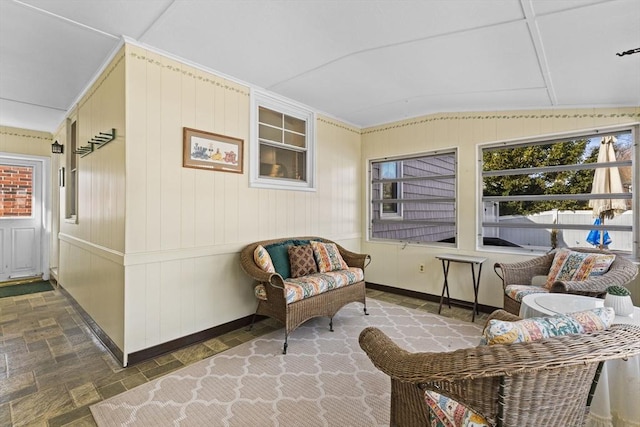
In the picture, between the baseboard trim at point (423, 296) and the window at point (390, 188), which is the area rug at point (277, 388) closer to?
the baseboard trim at point (423, 296)

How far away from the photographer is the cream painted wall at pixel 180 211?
2533 millimetres

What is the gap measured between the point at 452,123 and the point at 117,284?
4.19 metres

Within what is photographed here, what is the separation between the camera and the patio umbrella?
3.11m

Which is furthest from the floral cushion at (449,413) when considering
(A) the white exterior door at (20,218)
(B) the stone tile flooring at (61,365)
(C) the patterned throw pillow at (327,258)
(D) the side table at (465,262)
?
(A) the white exterior door at (20,218)

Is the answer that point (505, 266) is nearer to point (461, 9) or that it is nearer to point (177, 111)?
point (461, 9)

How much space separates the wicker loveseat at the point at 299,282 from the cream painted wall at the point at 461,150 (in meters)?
1.15

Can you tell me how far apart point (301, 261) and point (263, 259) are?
467mm

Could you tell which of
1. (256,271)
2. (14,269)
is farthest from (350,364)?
(14,269)

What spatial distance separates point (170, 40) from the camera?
2.47 metres

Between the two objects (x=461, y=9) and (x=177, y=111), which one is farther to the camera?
(x=177, y=111)

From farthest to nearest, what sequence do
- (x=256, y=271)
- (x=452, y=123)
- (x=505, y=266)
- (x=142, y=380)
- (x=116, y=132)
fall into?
(x=452, y=123) → (x=505, y=266) → (x=256, y=271) → (x=116, y=132) → (x=142, y=380)

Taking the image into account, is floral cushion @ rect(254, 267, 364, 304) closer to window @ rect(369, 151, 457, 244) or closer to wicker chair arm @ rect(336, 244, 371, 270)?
wicker chair arm @ rect(336, 244, 371, 270)

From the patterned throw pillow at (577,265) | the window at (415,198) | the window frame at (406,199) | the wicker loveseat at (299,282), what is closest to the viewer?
the patterned throw pillow at (577,265)

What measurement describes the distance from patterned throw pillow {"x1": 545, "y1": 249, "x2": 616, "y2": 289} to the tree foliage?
753 mm
